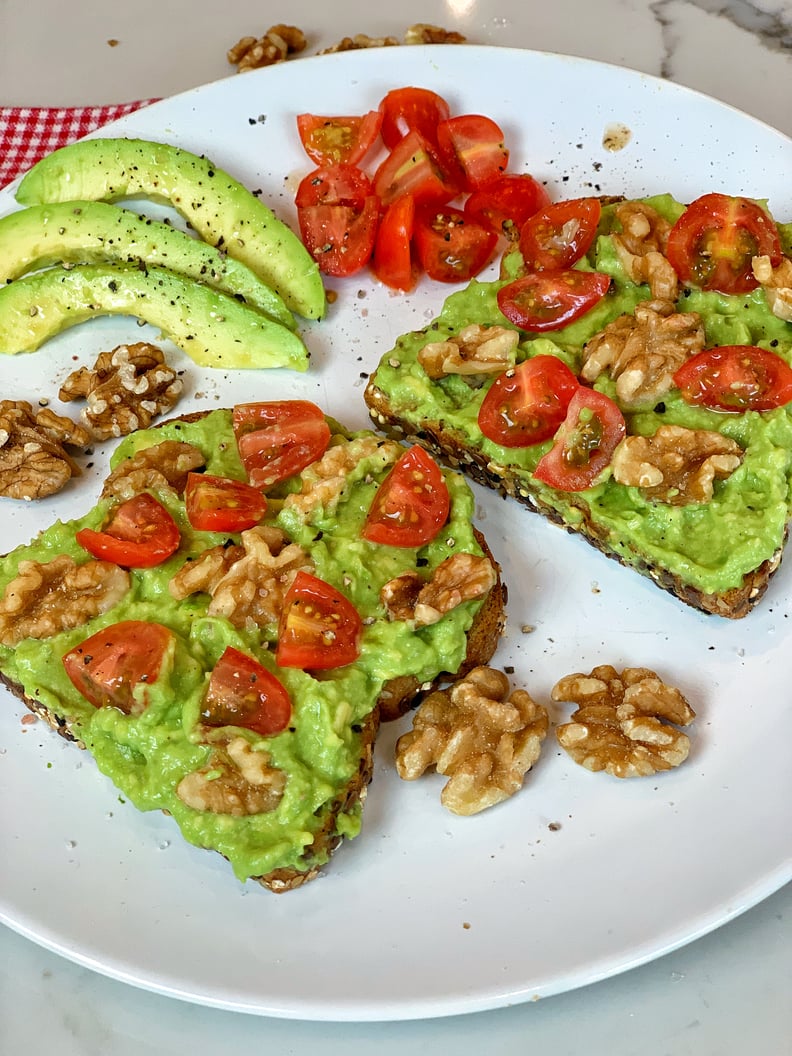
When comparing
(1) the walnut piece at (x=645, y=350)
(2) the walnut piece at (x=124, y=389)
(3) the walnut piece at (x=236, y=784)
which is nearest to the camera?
(3) the walnut piece at (x=236, y=784)

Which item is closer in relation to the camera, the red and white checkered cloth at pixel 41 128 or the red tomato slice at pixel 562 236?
the red tomato slice at pixel 562 236

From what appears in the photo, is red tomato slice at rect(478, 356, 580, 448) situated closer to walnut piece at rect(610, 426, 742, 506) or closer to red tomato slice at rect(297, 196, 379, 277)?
walnut piece at rect(610, 426, 742, 506)

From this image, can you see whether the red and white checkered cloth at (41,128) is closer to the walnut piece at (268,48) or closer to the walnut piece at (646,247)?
A: the walnut piece at (268,48)

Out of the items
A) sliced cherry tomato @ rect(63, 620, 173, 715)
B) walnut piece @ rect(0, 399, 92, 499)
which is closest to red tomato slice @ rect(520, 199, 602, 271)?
walnut piece @ rect(0, 399, 92, 499)

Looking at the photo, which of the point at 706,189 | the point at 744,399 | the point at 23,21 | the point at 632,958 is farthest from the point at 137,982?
the point at 23,21

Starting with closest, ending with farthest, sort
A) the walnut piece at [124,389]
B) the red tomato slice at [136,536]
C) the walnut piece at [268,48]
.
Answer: the red tomato slice at [136,536], the walnut piece at [124,389], the walnut piece at [268,48]

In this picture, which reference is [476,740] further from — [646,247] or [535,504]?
[646,247]

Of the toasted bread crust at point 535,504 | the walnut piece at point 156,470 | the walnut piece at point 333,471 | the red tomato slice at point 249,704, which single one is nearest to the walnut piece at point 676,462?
the toasted bread crust at point 535,504
